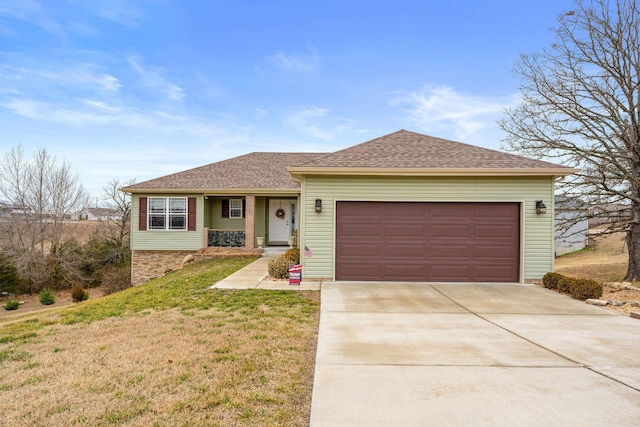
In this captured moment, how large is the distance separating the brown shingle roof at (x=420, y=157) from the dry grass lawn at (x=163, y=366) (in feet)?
15.3

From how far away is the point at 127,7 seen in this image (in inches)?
467

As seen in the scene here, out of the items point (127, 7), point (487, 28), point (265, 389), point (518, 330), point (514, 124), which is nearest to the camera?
point (265, 389)

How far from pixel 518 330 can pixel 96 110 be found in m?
21.7

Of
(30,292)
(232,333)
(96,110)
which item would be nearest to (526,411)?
(232,333)

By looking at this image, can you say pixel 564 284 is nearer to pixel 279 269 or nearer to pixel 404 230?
pixel 404 230

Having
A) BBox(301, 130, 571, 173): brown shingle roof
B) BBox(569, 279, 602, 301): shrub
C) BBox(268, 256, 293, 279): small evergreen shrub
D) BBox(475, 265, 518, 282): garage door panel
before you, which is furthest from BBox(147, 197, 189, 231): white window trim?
BBox(569, 279, 602, 301): shrub

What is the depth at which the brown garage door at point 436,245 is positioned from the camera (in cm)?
990

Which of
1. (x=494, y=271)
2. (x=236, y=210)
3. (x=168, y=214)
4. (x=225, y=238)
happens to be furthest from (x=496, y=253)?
(x=168, y=214)

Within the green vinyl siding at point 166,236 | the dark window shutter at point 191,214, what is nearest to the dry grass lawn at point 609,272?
the green vinyl siding at point 166,236

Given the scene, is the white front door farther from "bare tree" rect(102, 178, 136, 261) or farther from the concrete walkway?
"bare tree" rect(102, 178, 136, 261)

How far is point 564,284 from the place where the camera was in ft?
28.6

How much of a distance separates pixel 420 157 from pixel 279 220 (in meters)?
9.13

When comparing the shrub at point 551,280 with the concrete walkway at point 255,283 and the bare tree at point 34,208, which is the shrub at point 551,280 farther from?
the bare tree at point 34,208

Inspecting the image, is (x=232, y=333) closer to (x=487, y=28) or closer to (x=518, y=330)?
(x=518, y=330)
